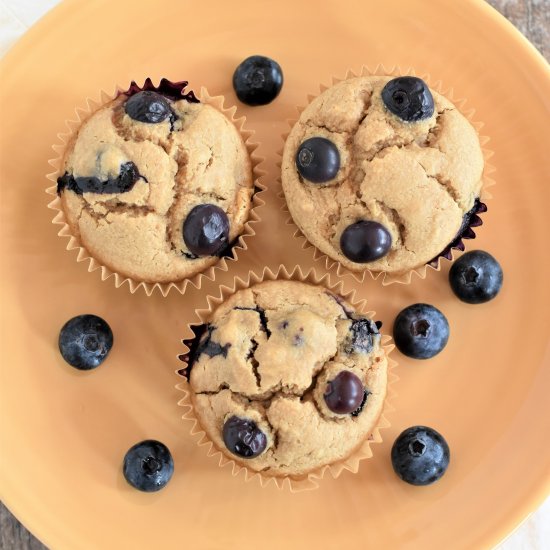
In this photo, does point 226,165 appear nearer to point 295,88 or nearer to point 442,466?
point 295,88

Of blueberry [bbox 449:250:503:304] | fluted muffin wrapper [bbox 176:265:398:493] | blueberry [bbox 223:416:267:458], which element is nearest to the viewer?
blueberry [bbox 223:416:267:458]

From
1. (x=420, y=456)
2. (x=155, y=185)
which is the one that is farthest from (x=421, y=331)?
(x=155, y=185)

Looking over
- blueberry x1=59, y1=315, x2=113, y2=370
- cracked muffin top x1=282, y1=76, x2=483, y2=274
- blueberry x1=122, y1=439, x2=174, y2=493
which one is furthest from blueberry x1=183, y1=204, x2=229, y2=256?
blueberry x1=122, y1=439, x2=174, y2=493

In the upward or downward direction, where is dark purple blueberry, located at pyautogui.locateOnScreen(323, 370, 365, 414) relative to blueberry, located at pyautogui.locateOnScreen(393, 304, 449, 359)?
downward

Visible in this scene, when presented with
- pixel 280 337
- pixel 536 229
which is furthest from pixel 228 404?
pixel 536 229

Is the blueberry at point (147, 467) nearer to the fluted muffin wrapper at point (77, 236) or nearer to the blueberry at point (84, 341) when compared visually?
the blueberry at point (84, 341)

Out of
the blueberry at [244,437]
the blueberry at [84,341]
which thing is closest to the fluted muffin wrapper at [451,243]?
the blueberry at [244,437]

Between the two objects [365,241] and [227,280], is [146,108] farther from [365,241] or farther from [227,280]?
[365,241]

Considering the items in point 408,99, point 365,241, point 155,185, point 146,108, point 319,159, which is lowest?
point 155,185

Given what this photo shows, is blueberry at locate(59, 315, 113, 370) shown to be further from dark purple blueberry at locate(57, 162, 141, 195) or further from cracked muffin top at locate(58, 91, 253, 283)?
dark purple blueberry at locate(57, 162, 141, 195)
